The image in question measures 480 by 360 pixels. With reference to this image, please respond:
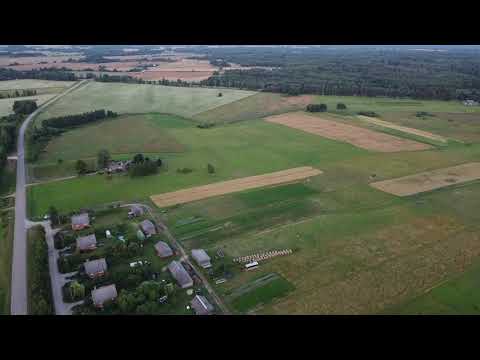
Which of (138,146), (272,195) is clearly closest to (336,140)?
(272,195)

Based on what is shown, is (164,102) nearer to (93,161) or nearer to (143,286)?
(93,161)

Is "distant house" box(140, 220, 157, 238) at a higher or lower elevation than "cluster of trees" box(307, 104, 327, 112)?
lower

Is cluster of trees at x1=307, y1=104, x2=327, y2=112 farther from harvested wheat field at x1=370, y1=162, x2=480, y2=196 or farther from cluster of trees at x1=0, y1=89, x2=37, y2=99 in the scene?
cluster of trees at x1=0, y1=89, x2=37, y2=99

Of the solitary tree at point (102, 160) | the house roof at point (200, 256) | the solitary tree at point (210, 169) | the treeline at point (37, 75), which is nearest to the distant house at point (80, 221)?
the house roof at point (200, 256)

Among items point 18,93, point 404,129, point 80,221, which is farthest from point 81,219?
point 18,93

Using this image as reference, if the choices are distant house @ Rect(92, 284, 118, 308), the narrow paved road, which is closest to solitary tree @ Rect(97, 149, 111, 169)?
the narrow paved road

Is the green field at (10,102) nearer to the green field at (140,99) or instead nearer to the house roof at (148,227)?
the green field at (140,99)

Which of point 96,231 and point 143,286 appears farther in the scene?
point 96,231
